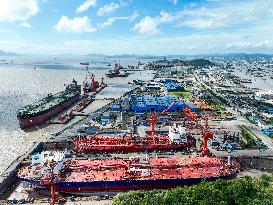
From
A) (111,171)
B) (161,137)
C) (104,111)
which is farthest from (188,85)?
(111,171)

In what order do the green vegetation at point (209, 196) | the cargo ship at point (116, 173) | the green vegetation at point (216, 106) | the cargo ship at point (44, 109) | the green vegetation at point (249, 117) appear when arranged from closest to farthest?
the green vegetation at point (209, 196)
the cargo ship at point (116, 173)
the cargo ship at point (44, 109)
the green vegetation at point (249, 117)
the green vegetation at point (216, 106)

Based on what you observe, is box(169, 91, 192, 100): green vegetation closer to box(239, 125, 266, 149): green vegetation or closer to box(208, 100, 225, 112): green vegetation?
box(208, 100, 225, 112): green vegetation

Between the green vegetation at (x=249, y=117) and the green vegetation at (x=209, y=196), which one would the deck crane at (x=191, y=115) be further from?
the green vegetation at (x=209, y=196)

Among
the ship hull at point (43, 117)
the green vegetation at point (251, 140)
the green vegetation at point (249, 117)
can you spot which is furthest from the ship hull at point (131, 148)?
the green vegetation at point (249, 117)

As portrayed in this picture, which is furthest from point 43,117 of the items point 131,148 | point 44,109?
point 131,148

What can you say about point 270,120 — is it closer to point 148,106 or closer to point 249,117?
point 249,117

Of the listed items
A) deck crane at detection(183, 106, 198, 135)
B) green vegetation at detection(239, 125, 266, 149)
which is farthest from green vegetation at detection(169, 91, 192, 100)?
green vegetation at detection(239, 125, 266, 149)
